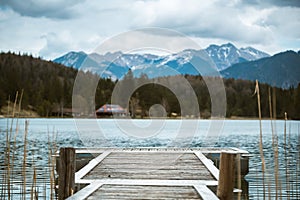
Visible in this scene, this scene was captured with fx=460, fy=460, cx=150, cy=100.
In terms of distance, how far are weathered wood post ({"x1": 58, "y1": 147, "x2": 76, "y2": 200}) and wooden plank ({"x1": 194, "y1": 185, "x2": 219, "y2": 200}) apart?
1.74 meters

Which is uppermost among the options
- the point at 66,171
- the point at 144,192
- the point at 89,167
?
the point at 66,171

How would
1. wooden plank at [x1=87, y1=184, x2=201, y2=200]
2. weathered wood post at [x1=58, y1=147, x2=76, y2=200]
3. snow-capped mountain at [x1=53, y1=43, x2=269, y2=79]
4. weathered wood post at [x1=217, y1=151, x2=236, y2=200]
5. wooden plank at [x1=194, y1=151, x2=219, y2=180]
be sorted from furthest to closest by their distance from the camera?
1. snow-capped mountain at [x1=53, y1=43, x2=269, y2=79]
2. wooden plank at [x1=194, y1=151, x2=219, y2=180]
3. wooden plank at [x1=87, y1=184, x2=201, y2=200]
4. weathered wood post at [x1=58, y1=147, x2=76, y2=200]
5. weathered wood post at [x1=217, y1=151, x2=236, y2=200]

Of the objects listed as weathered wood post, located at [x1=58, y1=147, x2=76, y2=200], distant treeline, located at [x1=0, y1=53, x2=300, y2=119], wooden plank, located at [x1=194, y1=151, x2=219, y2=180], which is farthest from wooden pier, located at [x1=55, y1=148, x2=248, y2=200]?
distant treeline, located at [x1=0, y1=53, x2=300, y2=119]

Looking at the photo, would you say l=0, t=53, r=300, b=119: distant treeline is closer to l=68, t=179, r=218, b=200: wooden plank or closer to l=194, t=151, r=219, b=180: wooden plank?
l=194, t=151, r=219, b=180: wooden plank

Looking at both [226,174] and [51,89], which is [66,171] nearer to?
[226,174]

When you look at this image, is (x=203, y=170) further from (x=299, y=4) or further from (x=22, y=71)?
(x=22, y=71)

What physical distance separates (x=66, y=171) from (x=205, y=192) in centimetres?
191

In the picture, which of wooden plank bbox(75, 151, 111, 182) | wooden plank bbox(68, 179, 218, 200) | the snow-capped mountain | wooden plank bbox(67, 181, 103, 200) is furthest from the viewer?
the snow-capped mountain

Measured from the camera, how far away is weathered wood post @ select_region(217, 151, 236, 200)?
5.40m

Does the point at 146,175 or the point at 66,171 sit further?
the point at 146,175

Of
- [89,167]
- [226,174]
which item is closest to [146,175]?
[89,167]

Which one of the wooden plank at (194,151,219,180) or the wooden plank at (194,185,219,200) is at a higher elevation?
the wooden plank at (194,151,219,180)

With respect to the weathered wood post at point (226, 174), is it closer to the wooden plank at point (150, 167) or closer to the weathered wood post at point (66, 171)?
the weathered wood post at point (66, 171)

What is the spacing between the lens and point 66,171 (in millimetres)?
5965
